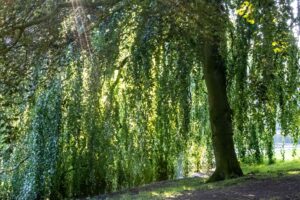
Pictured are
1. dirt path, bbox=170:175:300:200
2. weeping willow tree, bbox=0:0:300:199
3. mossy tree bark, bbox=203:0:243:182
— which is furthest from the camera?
mossy tree bark, bbox=203:0:243:182

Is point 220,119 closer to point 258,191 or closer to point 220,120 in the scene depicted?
point 220,120

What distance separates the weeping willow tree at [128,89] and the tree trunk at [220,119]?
0.02 meters

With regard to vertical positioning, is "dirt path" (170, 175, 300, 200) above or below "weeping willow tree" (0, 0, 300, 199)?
below

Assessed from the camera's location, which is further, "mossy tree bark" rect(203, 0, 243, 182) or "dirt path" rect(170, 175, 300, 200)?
"mossy tree bark" rect(203, 0, 243, 182)

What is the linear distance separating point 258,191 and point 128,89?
7.69ft

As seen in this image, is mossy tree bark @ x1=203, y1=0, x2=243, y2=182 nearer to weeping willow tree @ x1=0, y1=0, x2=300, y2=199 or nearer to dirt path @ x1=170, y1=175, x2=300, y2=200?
weeping willow tree @ x1=0, y1=0, x2=300, y2=199

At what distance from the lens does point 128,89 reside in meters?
6.73

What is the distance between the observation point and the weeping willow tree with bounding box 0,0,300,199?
5.55m

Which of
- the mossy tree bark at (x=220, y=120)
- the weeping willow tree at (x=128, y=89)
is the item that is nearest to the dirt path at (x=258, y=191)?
the mossy tree bark at (x=220, y=120)

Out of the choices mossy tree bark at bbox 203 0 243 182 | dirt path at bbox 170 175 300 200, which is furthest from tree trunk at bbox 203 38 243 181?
dirt path at bbox 170 175 300 200

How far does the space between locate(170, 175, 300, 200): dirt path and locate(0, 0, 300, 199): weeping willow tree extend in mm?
1042

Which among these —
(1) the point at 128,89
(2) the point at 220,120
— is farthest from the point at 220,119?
(1) the point at 128,89

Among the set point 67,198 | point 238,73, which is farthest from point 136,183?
point 238,73

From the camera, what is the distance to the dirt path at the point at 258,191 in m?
5.26
